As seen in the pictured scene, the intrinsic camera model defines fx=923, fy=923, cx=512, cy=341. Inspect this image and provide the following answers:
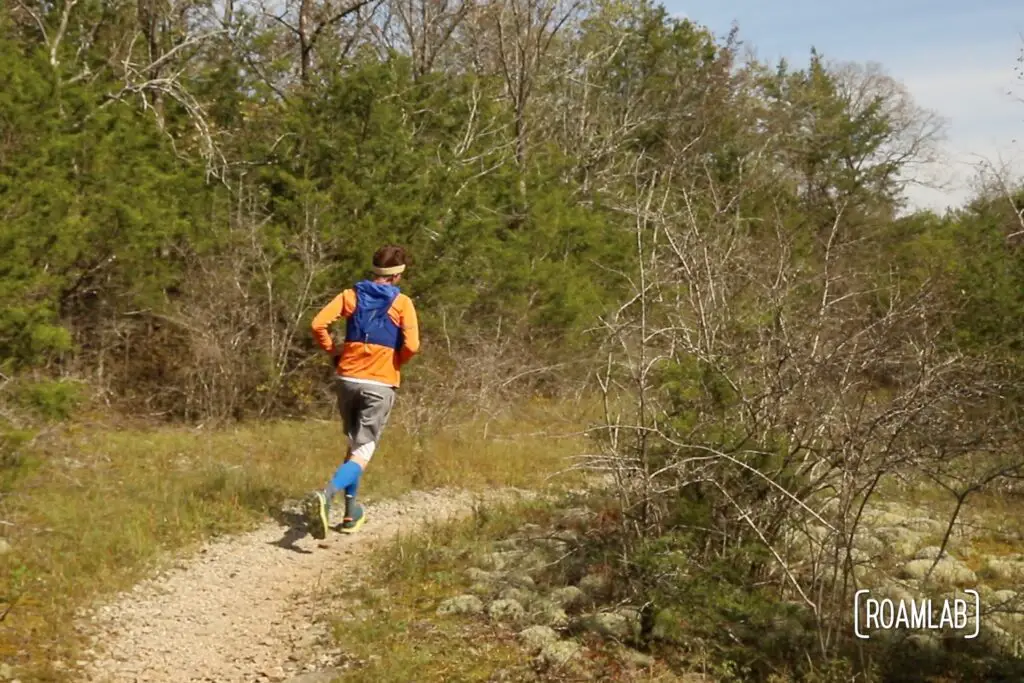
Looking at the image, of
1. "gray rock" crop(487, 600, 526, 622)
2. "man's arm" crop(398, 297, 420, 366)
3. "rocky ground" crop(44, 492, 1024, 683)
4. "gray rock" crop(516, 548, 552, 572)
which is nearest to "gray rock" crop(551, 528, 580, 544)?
"rocky ground" crop(44, 492, 1024, 683)

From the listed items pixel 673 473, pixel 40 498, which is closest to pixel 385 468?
pixel 40 498

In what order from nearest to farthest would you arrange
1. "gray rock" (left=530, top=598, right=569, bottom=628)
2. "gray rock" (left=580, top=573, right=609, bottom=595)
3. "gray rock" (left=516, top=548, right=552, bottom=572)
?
"gray rock" (left=530, top=598, right=569, bottom=628) → "gray rock" (left=580, top=573, right=609, bottom=595) → "gray rock" (left=516, top=548, right=552, bottom=572)

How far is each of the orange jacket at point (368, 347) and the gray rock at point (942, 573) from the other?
4.26m

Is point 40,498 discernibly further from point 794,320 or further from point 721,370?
point 794,320

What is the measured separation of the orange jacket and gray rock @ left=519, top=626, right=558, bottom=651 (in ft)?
6.81

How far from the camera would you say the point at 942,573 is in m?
7.32

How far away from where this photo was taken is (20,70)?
9.05m

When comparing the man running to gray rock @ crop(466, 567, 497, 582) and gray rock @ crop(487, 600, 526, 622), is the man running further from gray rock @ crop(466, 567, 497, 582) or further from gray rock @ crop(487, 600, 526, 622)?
gray rock @ crop(487, 600, 526, 622)

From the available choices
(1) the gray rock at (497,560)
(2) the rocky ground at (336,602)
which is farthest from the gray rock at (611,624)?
(1) the gray rock at (497,560)

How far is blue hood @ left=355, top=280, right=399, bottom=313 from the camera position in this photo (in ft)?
21.7

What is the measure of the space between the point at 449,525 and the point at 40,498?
3.26 m

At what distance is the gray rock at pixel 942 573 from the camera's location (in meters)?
7.18

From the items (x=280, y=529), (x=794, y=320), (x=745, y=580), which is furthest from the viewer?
(x=280, y=529)

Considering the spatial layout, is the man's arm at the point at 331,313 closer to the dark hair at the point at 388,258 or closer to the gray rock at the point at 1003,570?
the dark hair at the point at 388,258
